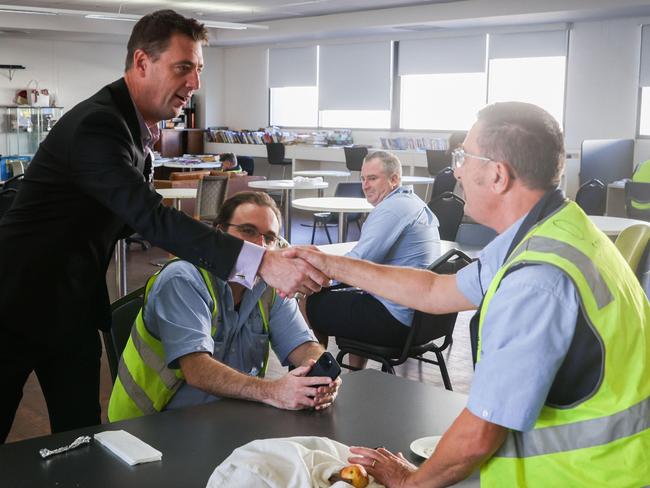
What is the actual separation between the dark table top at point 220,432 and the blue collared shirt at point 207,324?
0.99ft

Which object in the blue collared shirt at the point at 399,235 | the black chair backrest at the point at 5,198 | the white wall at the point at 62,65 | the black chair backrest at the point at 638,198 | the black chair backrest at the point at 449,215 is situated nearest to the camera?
the blue collared shirt at the point at 399,235

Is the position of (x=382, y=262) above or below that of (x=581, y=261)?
below

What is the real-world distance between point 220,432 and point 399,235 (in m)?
2.64

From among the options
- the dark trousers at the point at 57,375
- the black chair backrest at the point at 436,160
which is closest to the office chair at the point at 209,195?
the black chair backrest at the point at 436,160

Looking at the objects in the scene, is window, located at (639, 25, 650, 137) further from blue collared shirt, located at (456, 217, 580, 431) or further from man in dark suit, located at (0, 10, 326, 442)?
blue collared shirt, located at (456, 217, 580, 431)

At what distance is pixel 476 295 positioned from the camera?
5.84ft

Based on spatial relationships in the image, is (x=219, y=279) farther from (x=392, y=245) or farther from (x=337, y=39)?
(x=337, y=39)

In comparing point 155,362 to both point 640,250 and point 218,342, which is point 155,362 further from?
point 640,250

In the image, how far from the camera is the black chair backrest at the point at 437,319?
3.59 m

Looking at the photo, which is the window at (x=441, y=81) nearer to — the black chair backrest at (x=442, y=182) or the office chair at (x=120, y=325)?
the black chair backrest at (x=442, y=182)

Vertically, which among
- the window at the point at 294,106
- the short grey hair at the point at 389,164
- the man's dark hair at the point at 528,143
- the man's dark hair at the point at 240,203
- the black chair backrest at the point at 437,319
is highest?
the window at the point at 294,106

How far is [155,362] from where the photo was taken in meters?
2.19

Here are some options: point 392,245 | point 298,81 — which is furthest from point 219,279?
point 298,81

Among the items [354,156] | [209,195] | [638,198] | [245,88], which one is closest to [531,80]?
[354,156]
